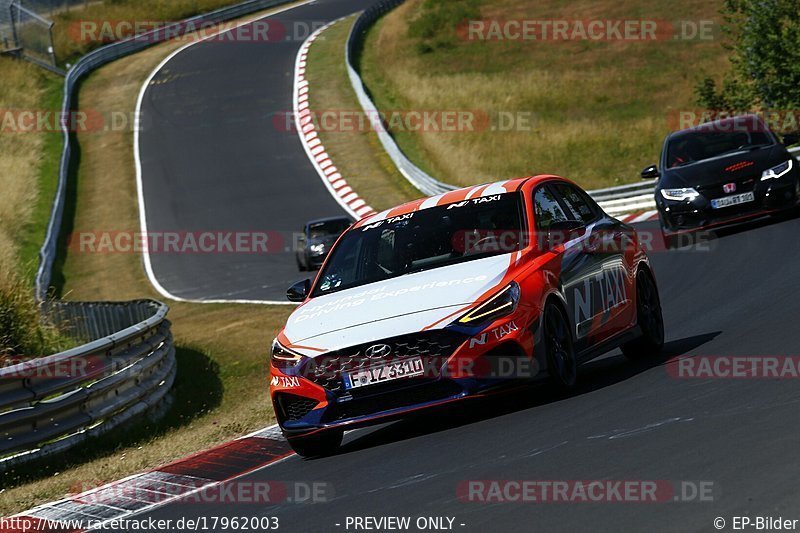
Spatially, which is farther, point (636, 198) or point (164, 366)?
point (636, 198)

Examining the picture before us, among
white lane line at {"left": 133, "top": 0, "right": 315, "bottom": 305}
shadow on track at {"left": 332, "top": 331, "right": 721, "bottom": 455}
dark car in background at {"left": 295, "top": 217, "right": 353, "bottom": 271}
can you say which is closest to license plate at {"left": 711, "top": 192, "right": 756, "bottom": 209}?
white lane line at {"left": 133, "top": 0, "right": 315, "bottom": 305}

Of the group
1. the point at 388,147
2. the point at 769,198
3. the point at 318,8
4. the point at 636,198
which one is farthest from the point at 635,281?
the point at 318,8

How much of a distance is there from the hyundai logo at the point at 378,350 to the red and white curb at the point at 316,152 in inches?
874

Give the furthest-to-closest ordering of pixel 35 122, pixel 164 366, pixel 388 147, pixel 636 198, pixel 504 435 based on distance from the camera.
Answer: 1. pixel 35 122
2. pixel 388 147
3. pixel 636 198
4. pixel 164 366
5. pixel 504 435

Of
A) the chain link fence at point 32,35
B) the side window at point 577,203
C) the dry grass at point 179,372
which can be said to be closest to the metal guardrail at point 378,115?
the dry grass at point 179,372

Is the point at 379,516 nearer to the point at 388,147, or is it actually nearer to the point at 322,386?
the point at 322,386

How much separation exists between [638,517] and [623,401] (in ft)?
9.04

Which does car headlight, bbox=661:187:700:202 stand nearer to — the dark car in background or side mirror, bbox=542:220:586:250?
the dark car in background

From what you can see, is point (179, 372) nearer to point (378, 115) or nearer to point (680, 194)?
point (680, 194)

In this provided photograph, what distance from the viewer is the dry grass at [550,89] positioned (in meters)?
35.7

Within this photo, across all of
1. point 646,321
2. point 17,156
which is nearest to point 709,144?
point 646,321

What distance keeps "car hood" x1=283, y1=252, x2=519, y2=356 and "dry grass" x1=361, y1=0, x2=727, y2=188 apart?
80.3 ft

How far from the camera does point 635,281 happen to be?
9.92 m

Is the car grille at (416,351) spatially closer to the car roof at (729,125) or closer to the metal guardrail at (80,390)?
the metal guardrail at (80,390)
